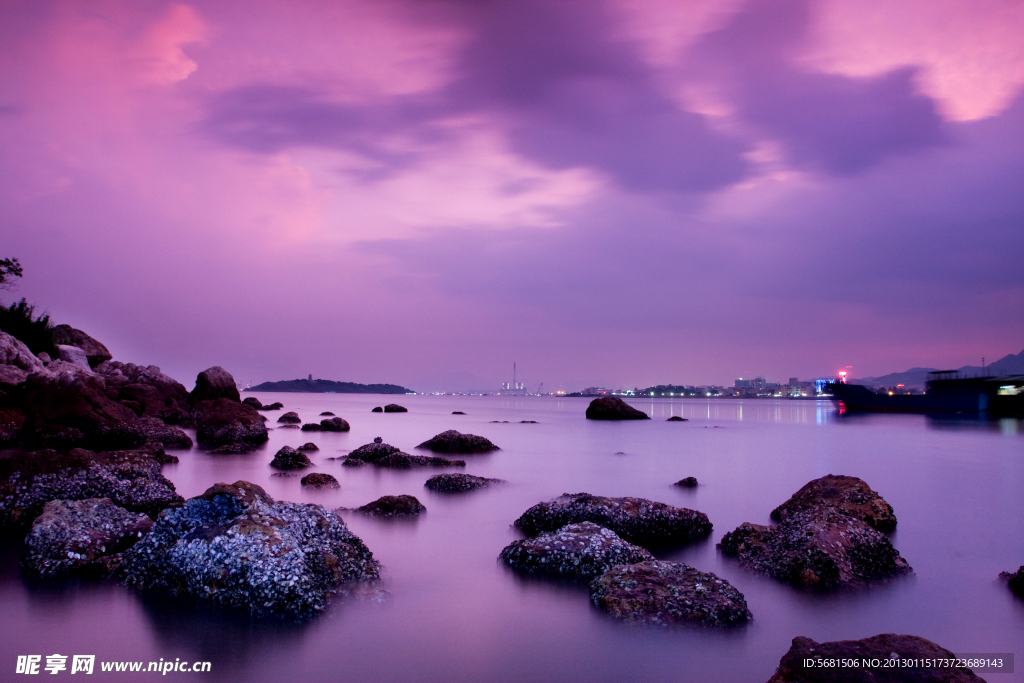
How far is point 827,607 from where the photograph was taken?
21.5 feet

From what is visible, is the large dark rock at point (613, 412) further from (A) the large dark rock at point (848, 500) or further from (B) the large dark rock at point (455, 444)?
(A) the large dark rock at point (848, 500)

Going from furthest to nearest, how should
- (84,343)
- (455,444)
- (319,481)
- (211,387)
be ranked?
(84,343), (211,387), (455,444), (319,481)

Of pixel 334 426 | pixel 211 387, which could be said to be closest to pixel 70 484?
pixel 334 426

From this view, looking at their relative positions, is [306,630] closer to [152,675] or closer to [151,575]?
[152,675]

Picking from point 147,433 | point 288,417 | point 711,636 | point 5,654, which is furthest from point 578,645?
point 288,417

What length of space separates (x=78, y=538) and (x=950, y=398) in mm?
96532

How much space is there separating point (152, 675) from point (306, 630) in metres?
1.27

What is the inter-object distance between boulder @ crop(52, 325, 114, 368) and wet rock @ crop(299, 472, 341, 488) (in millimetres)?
40411

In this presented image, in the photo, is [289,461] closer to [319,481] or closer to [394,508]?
[319,481]

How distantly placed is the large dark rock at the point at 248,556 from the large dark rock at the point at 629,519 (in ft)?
11.4

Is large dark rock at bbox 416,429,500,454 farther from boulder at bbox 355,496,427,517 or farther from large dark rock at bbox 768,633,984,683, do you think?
large dark rock at bbox 768,633,984,683

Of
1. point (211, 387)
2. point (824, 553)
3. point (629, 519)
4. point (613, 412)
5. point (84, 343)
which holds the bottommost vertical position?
point (613, 412)

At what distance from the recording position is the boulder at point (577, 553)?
7.21 metres

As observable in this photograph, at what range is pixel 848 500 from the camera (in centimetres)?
962
